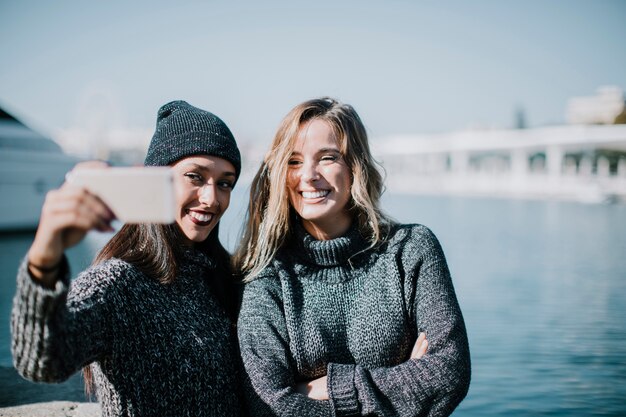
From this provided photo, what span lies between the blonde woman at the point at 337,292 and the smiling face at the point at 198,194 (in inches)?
12.6

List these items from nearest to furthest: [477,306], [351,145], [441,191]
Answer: [351,145] < [477,306] < [441,191]

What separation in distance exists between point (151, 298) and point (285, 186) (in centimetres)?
82

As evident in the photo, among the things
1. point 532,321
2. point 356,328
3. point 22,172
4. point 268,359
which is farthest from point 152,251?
point 22,172

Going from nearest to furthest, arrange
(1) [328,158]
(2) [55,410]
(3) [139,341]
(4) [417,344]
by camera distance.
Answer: (3) [139,341], (4) [417,344], (1) [328,158], (2) [55,410]

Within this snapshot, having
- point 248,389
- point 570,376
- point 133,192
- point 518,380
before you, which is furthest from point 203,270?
point 570,376

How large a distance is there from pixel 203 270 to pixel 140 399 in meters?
0.62

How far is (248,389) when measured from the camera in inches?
96.3

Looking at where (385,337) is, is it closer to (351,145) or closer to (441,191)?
(351,145)

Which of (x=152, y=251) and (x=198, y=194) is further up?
(x=198, y=194)

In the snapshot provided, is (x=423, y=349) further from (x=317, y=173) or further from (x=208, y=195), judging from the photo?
(x=208, y=195)

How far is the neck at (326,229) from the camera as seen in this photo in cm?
289

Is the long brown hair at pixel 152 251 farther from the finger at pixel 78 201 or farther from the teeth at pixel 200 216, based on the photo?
the finger at pixel 78 201

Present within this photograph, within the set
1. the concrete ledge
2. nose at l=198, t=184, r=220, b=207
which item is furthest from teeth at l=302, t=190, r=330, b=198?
the concrete ledge

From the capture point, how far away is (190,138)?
100 inches
